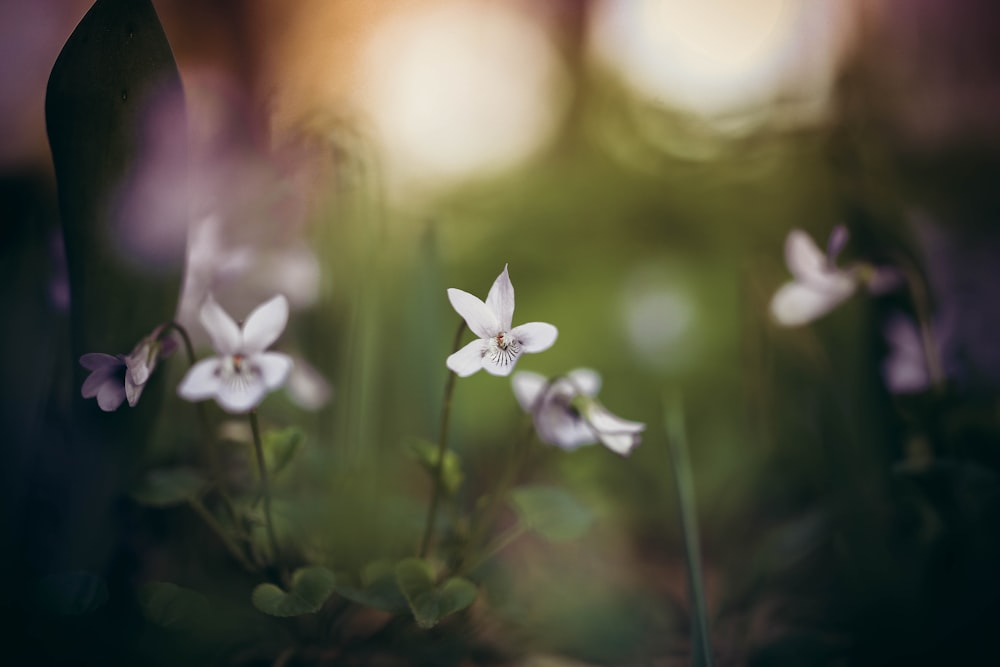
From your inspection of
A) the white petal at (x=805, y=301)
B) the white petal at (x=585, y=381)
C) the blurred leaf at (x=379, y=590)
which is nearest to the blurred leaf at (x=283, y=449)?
the blurred leaf at (x=379, y=590)

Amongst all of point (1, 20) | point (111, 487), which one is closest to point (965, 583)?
point (111, 487)

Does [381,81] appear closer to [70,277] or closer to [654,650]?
[70,277]

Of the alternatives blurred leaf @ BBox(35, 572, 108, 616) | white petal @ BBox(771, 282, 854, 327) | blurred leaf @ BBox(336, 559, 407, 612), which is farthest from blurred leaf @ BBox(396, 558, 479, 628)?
white petal @ BBox(771, 282, 854, 327)

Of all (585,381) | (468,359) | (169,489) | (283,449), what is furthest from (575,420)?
(169,489)

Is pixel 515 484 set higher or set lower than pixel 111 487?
higher

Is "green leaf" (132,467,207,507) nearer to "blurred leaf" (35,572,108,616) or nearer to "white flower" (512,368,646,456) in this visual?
"blurred leaf" (35,572,108,616)
